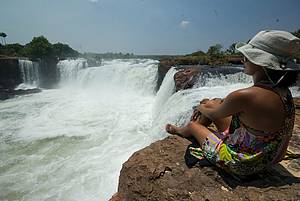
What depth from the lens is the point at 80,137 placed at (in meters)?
8.40

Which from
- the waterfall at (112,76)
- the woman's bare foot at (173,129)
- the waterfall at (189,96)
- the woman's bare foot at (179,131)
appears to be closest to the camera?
the woman's bare foot at (179,131)

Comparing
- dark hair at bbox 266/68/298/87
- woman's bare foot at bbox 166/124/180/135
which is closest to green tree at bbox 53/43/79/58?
woman's bare foot at bbox 166/124/180/135

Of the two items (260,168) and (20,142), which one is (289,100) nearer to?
(260,168)

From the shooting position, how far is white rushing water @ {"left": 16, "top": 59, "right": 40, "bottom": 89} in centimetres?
2311

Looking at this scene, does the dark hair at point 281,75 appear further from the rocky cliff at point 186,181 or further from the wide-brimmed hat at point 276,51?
the rocky cliff at point 186,181

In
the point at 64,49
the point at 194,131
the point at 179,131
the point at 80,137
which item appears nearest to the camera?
the point at 194,131

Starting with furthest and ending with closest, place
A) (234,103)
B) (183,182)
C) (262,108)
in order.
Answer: (183,182) → (234,103) → (262,108)

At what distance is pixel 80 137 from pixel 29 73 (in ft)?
60.8

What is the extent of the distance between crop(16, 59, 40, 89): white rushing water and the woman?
24700 mm

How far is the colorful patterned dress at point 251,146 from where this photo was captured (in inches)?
61.7

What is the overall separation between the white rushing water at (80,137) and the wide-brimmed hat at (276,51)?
14.5 ft

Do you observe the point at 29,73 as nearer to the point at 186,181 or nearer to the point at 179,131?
the point at 179,131

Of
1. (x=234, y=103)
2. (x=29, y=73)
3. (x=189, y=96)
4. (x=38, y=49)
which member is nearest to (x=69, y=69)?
(x=29, y=73)

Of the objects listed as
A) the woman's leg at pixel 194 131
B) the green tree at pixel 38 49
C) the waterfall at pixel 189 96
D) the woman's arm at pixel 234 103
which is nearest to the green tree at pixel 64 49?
the green tree at pixel 38 49
